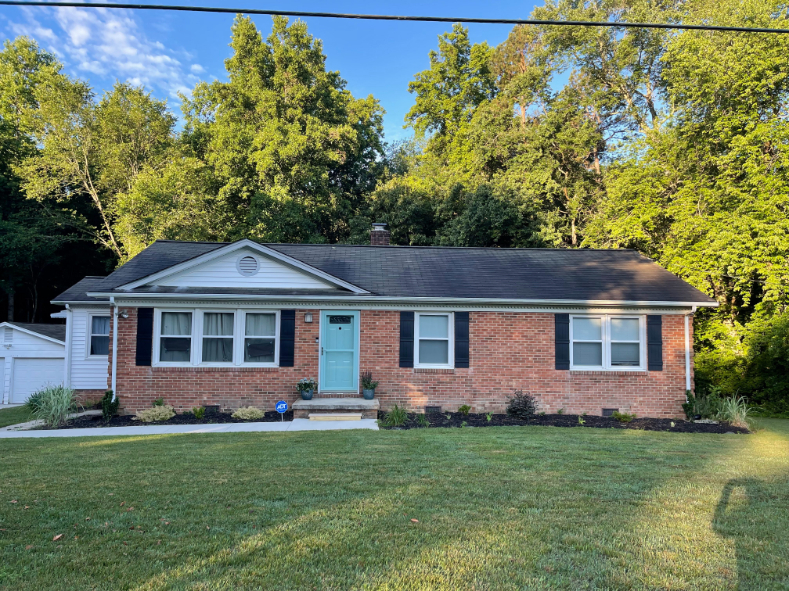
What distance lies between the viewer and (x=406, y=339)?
12023mm

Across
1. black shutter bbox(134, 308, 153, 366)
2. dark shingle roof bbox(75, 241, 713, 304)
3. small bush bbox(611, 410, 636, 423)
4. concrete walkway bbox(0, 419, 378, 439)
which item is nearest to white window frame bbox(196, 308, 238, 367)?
black shutter bbox(134, 308, 153, 366)

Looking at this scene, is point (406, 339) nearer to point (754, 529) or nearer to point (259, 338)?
point (259, 338)

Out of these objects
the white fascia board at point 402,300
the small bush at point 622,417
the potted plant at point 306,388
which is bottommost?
the small bush at point 622,417

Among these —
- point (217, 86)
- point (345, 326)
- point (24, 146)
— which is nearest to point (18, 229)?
point (24, 146)

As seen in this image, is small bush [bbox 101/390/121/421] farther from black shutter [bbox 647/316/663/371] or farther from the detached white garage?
black shutter [bbox 647/316/663/371]

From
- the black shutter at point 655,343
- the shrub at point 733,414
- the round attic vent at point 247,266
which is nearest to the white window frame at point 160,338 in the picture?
the round attic vent at point 247,266

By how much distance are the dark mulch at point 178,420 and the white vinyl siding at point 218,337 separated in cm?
121

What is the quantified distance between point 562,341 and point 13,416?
45.3 ft

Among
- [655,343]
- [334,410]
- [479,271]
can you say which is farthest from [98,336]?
[655,343]

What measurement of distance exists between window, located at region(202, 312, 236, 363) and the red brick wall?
1.05 feet

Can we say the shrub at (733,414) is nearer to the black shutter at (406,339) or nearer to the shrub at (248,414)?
the black shutter at (406,339)

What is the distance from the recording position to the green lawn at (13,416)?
11375 millimetres

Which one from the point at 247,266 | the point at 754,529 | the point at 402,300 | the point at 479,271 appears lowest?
the point at 754,529

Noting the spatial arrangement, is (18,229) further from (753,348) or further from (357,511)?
(753,348)
